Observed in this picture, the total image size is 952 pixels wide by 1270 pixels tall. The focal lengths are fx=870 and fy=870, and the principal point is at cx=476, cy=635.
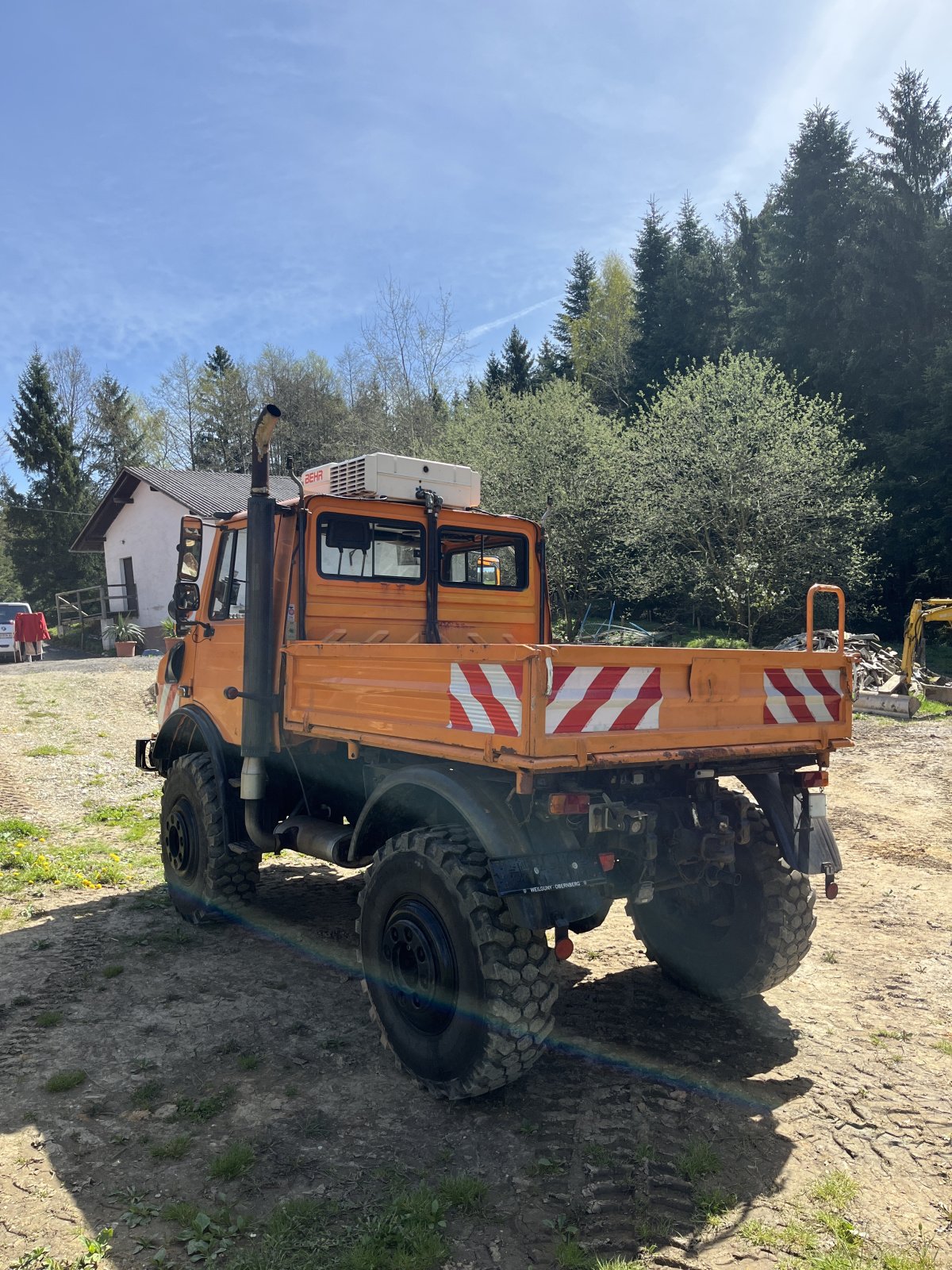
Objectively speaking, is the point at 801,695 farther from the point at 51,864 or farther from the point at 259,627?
the point at 51,864

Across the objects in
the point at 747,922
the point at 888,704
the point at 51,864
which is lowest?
Answer: the point at 51,864

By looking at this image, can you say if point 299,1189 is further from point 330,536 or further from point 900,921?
point 900,921

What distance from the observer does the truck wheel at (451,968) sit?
10.7ft

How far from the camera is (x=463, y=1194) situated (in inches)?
116

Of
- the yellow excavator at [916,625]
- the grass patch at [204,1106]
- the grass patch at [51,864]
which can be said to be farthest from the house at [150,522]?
the grass patch at [204,1106]

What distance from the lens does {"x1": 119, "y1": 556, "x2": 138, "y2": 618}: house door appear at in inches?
1238

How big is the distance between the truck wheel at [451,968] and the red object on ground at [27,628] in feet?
79.6

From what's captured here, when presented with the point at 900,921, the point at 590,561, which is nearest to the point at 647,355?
the point at 590,561

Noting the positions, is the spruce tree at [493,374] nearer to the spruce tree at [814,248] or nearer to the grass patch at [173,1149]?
the spruce tree at [814,248]

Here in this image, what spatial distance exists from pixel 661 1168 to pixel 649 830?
3.87ft

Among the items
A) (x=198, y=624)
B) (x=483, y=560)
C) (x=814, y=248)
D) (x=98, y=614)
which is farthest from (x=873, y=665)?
(x=98, y=614)

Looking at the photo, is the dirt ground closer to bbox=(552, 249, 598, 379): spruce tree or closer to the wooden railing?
the wooden railing

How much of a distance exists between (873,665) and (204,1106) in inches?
614

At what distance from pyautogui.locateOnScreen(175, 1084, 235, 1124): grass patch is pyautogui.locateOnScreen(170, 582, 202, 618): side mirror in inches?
114
